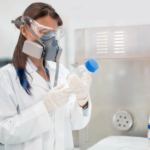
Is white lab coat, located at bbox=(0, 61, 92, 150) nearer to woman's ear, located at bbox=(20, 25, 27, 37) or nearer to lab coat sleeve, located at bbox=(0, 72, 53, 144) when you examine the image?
lab coat sleeve, located at bbox=(0, 72, 53, 144)

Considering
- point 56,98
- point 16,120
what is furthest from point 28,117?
point 56,98

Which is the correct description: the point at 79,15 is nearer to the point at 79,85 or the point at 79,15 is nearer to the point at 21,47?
the point at 21,47

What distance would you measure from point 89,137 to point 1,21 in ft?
3.49

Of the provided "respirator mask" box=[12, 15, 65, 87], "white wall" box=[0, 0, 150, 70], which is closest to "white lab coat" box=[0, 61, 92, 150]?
"respirator mask" box=[12, 15, 65, 87]

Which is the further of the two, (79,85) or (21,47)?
(21,47)

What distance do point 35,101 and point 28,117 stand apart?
0.10 metres

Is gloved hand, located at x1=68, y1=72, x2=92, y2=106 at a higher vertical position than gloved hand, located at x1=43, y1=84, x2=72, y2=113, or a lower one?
higher

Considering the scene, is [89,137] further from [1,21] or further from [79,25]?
[1,21]

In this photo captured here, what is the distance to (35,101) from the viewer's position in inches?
37.8

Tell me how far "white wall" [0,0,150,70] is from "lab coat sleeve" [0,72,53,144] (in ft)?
1.53

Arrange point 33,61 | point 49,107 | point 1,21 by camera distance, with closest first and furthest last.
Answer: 1. point 49,107
2. point 33,61
3. point 1,21

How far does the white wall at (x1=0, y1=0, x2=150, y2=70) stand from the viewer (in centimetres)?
129

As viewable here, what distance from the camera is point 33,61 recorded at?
1053 millimetres

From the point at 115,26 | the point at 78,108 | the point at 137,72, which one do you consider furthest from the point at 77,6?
the point at 78,108
